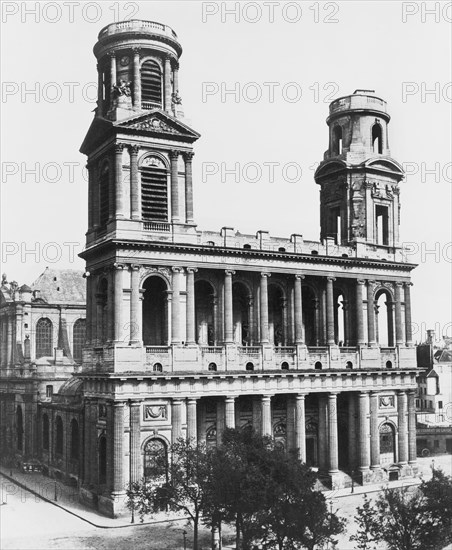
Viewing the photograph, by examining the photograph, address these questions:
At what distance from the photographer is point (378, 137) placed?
2387 inches

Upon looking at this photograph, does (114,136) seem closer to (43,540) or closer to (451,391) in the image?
(43,540)

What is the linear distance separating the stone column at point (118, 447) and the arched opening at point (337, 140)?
27.5 meters

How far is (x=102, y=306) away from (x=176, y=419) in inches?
363

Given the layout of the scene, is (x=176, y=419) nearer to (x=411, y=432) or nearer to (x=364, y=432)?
(x=364, y=432)

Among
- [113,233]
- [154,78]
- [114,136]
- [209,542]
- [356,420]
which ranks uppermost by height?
[154,78]

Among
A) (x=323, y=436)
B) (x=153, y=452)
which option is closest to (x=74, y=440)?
(x=153, y=452)

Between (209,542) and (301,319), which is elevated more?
(301,319)

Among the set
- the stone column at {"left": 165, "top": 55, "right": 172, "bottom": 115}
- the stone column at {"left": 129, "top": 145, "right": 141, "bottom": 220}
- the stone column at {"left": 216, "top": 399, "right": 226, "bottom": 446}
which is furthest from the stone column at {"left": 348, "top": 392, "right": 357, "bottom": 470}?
the stone column at {"left": 165, "top": 55, "right": 172, "bottom": 115}

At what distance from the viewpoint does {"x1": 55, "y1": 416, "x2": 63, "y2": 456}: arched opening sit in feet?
198

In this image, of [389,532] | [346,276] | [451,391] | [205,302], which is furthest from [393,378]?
[451,391]

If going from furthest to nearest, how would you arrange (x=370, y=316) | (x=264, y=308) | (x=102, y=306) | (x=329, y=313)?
(x=370, y=316) → (x=329, y=313) → (x=264, y=308) → (x=102, y=306)

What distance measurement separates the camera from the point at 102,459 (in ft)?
158

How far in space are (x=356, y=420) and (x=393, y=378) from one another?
4387 millimetres

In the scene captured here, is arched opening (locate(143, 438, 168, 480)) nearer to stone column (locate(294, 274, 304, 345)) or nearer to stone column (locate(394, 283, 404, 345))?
stone column (locate(294, 274, 304, 345))
